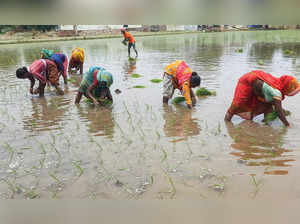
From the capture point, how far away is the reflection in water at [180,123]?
165 inches

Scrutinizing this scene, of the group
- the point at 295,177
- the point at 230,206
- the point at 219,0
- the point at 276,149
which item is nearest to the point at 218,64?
the point at 276,149

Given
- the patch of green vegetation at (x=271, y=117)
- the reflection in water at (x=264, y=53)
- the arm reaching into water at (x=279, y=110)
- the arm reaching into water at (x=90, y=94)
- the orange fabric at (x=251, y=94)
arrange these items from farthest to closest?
the reflection in water at (x=264, y=53) < the arm reaching into water at (x=90, y=94) < the patch of green vegetation at (x=271, y=117) < the orange fabric at (x=251, y=94) < the arm reaching into water at (x=279, y=110)

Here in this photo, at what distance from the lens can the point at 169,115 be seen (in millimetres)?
5195

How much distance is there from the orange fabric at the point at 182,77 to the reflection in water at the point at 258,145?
110 cm

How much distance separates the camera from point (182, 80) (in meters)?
5.52

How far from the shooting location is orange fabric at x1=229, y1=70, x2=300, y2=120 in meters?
4.19

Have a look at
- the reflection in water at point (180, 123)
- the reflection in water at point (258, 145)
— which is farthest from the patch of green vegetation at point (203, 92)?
the reflection in water at point (258, 145)

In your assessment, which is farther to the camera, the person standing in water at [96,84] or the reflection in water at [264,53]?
the reflection in water at [264,53]

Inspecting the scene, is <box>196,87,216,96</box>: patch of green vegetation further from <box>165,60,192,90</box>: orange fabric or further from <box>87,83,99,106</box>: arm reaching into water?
<box>87,83,99,106</box>: arm reaching into water

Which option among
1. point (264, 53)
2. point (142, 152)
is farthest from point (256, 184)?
point (264, 53)

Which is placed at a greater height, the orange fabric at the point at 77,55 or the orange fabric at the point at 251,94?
the orange fabric at the point at 77,55

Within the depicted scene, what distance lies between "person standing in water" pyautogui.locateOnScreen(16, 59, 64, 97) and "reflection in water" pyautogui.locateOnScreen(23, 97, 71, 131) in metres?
0.36

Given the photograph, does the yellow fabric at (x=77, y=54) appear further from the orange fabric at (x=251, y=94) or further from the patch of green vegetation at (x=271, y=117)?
the patch of green vegetation at (x=271, y=117)

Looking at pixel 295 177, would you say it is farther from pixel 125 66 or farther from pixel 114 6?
pixel 125 66
